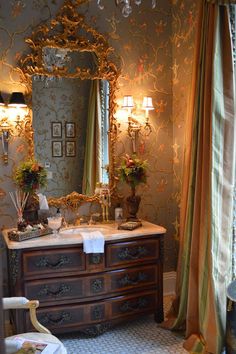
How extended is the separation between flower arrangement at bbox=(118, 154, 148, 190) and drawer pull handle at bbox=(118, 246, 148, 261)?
549mm

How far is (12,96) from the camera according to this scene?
117 inches

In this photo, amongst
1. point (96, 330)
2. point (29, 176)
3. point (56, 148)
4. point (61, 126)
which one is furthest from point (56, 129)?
point (96, 330)

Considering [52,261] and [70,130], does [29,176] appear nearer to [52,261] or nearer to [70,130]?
[70,130]

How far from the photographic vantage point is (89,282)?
2.86 metres

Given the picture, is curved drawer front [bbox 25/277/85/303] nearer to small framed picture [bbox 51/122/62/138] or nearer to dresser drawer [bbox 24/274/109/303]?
dresser drawer [bbox 24/274/109/303]

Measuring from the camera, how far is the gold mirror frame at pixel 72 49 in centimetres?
309

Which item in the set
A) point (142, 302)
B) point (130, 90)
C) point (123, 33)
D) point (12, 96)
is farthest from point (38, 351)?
point (123, 33)

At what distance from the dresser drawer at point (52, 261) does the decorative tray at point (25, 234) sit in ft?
0.38

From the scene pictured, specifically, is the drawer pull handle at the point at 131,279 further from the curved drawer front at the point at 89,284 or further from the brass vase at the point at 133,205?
the brass vase at the point at 133,205

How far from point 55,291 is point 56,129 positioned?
1321 millimetres

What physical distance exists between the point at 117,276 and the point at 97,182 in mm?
857

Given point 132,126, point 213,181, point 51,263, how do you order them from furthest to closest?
1. point 132,126
2. point 51,263
3. point 213,181

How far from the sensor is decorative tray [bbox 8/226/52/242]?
269 cm

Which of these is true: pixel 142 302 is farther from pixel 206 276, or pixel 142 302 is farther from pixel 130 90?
pixel 130 90
